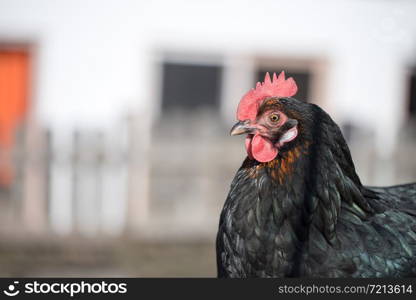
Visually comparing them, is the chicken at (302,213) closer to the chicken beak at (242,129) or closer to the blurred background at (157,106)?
the chicken beak at (242,129)

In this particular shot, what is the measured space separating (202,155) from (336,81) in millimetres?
2781

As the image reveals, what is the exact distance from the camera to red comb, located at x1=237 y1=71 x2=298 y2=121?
99.2 inches

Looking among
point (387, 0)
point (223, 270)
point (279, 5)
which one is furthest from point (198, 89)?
point (223, 270)

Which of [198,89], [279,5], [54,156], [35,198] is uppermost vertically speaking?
[279,5]

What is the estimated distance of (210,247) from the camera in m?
6.93

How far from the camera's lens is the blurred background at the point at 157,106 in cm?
685

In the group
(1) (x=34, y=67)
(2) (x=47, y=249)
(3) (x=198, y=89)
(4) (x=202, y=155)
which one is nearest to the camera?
(2) (x=47, y=249)

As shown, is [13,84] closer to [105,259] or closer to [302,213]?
[105,259]

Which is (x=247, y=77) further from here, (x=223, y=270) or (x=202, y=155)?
(x=223, y=270)

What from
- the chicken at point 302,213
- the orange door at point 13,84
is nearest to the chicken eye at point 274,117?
the chicken at point 302,213

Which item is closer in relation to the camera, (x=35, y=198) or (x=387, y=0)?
(x=35, y=198)

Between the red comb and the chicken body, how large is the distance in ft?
0.32

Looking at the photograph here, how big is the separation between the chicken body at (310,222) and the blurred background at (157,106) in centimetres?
369

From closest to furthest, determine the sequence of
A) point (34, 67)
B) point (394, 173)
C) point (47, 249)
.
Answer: point (47, 249) < point (394, 173) < point (34, 67)
